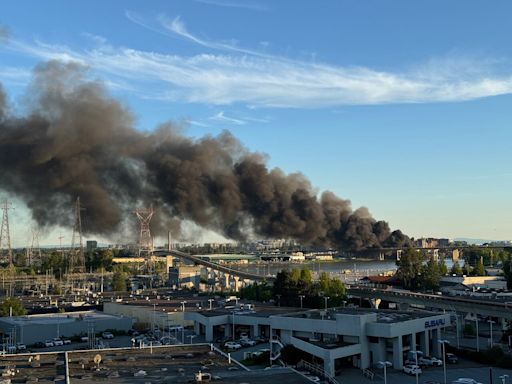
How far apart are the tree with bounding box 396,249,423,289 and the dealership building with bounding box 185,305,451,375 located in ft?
64.1

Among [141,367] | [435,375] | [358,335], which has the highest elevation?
[358,335]

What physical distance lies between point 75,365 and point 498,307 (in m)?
15.9

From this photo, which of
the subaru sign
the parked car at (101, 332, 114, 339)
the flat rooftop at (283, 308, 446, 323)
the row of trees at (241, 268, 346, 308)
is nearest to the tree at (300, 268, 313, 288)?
the row of trees at (241, 268, 346, 308)

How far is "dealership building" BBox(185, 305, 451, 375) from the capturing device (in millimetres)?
17375

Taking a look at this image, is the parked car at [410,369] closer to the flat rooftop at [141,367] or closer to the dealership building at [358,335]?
the dealership building at [358,335]

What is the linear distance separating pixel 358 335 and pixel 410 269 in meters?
24.1

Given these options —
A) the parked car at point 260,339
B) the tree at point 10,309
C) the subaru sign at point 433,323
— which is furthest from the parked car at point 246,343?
the tree at point 10,309

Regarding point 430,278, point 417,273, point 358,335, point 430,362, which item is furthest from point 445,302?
point 417,273

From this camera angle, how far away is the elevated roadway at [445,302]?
22453 millimetres

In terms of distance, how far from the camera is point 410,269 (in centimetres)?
4059

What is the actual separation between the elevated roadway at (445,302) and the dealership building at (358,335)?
3524 mm

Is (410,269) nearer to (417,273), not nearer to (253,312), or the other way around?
(417,273)

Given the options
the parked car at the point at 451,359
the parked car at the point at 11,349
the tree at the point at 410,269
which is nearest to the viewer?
the parked car at the point at 451,359

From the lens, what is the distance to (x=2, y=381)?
12625mm
